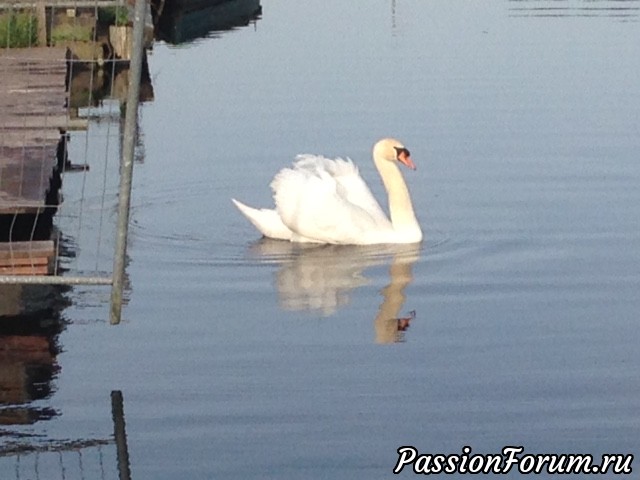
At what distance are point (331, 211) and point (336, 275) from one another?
1135 millimetres

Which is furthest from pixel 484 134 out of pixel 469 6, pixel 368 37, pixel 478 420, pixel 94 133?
pixel 469 6

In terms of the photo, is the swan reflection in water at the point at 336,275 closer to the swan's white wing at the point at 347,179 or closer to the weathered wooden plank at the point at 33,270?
the swan's white wing at the point at 347,179

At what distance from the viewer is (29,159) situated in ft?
42.2

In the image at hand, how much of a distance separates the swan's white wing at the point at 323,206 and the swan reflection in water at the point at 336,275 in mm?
119

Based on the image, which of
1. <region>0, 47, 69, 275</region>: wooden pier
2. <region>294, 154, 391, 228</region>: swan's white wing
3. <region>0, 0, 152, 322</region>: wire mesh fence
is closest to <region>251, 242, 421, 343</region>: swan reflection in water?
<region>294, 154, 391, 228</region>: swan's white wing

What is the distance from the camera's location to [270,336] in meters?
9.69

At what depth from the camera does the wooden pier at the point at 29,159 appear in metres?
9.54

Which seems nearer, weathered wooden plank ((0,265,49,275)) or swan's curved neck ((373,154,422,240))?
weathered wooden plank ((0,265,49,275))

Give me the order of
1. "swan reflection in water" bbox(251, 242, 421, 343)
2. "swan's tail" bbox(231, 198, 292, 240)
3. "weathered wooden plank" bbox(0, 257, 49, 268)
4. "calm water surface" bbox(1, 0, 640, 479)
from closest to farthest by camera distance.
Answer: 1. "calm water surface" bbox(1, 0, 640, 479)
2. "weathered wooden plank" bbox(0, 257, 49, 268)
3. "swan reflection in water" bbox(251, 242, 421, 343)
4. "swan's tail" bbox(231, 198, 292, 240)

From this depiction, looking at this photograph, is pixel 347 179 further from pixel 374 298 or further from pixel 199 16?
pixel 199 16

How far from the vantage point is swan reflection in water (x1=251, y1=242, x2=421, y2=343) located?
1034 centimetres

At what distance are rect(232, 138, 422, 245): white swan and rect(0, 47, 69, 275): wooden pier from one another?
168 centimetres

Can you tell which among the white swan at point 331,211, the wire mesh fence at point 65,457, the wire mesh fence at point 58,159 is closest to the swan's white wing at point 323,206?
the white swan at point 331,211

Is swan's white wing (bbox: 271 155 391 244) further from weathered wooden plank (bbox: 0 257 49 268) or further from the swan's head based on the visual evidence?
weathered wooden plank (bbox: 0 257 49 268)
